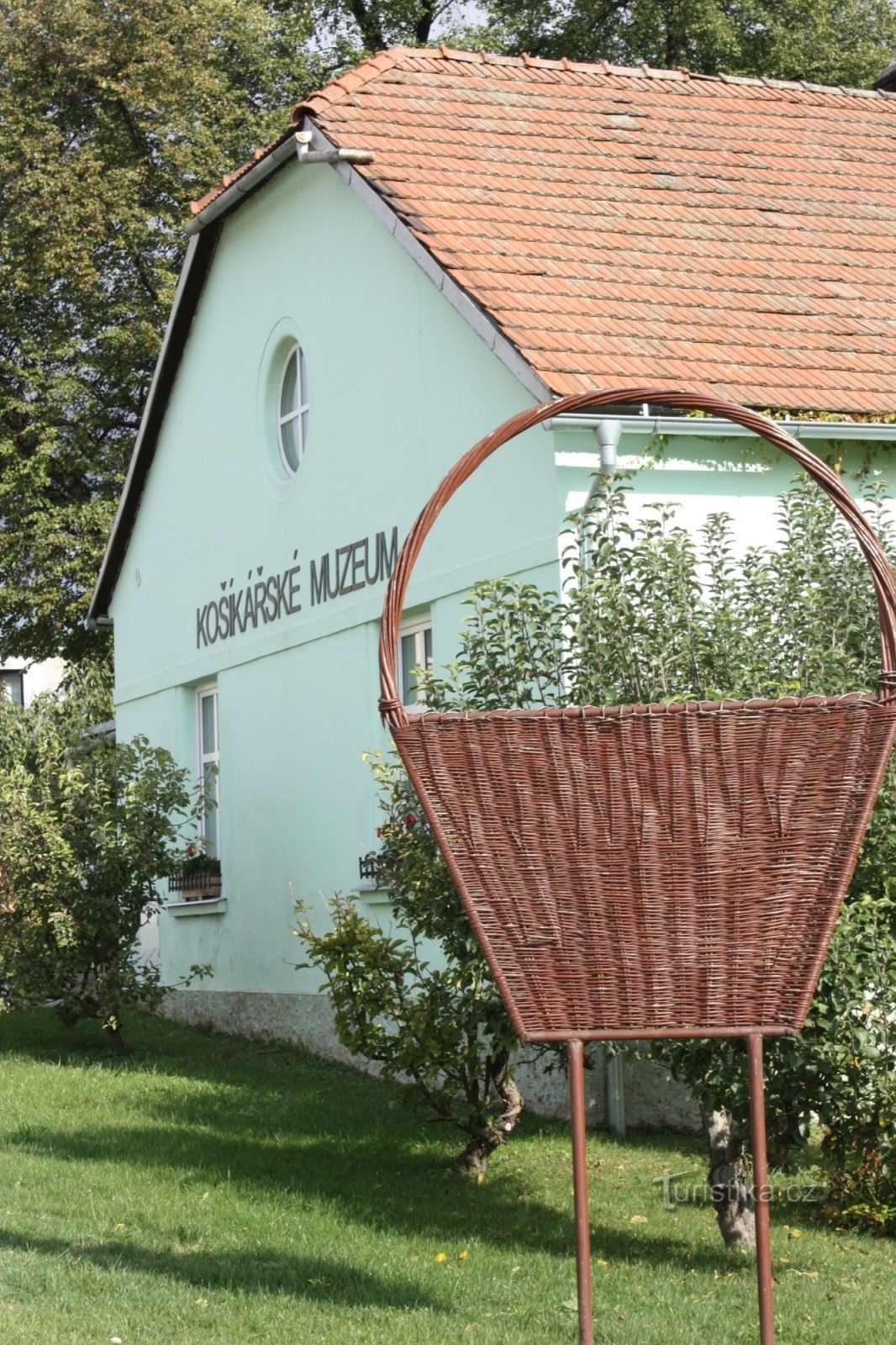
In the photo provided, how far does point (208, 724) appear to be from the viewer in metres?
15.1

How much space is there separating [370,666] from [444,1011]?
4.39m

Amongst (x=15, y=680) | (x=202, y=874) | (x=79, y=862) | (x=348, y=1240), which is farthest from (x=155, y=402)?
(x=15, y=680)

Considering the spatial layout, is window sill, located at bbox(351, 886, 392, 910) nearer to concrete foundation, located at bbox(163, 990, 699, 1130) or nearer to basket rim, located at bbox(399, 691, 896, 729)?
concrete foundation, located at bbox(163, 990, 699, 1130)

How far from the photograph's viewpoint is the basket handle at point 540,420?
4445 mm

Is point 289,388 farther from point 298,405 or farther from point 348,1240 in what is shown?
point 348,1240

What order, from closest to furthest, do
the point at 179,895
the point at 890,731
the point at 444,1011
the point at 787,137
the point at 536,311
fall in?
the point at 890,731
the point at 444,1011
the point at 536,311
the point at 787,137
the point at 179,895

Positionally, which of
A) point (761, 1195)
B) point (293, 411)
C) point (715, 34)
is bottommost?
point (761, 1195)

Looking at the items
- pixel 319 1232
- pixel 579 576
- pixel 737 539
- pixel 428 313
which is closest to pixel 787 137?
pixel 428 313

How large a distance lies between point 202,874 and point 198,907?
0.29 metres

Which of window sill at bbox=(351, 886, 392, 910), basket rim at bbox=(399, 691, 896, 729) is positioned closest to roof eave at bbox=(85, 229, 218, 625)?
window sill at bbox=(351, 886, 392, 910)

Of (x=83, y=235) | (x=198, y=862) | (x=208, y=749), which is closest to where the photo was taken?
(x=198, y=862)

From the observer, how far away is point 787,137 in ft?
44.3

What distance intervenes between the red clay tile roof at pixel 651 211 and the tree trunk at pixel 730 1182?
3.96 m

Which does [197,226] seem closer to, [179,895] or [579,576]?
[179,895]
